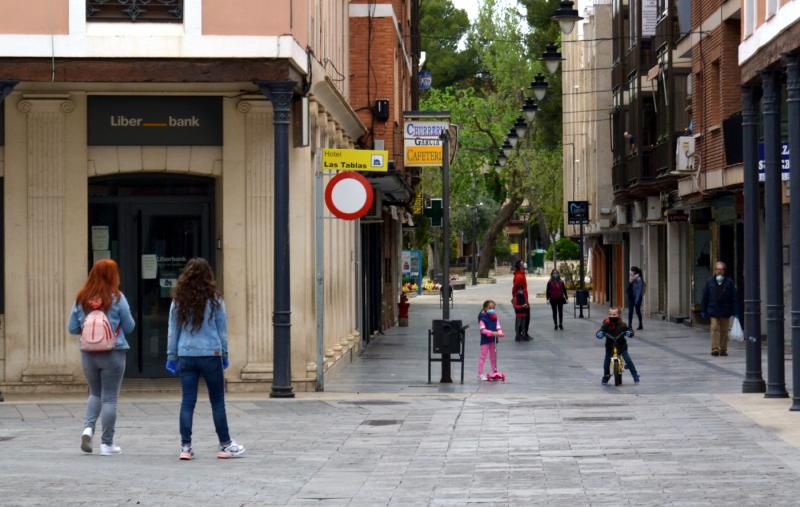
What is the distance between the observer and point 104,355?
44.0ft

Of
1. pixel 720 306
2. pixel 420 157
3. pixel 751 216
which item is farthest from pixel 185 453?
pixel 420 157

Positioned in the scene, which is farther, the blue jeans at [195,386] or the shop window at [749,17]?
the shop window at [749,17]

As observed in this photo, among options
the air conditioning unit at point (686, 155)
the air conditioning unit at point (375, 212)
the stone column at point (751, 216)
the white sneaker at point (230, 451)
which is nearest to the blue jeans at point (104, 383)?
the white sneaker at point (230, 451)

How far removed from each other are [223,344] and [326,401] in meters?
5.75

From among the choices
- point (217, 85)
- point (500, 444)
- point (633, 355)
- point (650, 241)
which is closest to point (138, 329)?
point (217, 85)

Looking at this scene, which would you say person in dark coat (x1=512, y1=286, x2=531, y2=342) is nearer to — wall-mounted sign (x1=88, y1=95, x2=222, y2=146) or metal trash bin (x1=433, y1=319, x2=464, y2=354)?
metal trash bin (x1=433, y1=319, x2=464, y2=354)

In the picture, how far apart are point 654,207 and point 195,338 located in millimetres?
34725

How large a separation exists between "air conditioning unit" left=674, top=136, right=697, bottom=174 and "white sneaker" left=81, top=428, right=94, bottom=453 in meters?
25.9

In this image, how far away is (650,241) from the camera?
49.8 meters

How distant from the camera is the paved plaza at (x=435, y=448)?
10977mm

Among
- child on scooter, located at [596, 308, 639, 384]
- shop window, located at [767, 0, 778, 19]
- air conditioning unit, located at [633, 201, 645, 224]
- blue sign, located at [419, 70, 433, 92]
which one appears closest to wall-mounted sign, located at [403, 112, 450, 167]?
child on scooter, located at [596, 308, 639, 384]

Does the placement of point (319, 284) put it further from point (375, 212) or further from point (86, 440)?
point (375, 212)

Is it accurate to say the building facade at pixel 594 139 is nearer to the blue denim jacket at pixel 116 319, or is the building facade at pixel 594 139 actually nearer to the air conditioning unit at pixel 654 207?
the air conditioning unit at pixel 654 207

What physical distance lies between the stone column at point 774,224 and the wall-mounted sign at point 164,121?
6.66 metres
